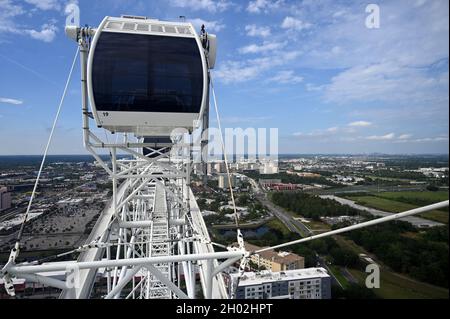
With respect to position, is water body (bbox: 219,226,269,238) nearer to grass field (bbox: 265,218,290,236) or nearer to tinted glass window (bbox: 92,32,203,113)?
grass field (bbox: 265,218,290,236)

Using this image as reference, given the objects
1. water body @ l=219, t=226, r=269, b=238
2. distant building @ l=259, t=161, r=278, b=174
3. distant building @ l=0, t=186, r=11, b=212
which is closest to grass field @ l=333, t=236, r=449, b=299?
water body @ l=219, t=226, r=269, b=238

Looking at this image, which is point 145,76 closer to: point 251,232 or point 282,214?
point 251,232

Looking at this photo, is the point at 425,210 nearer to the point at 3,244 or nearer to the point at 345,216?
the point at 3,244

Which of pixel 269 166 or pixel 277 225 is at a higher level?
pixel 269 166

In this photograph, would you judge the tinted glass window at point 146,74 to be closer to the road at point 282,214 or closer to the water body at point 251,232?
the road at point 282,214

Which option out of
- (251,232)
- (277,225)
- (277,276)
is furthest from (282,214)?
(277,276)
